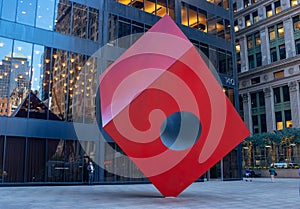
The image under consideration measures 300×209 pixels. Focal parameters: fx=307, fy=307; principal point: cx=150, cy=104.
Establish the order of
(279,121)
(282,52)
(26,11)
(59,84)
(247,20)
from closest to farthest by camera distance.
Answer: (26,11) < (59,84) < (279,121) < (282,52) < (247,20)

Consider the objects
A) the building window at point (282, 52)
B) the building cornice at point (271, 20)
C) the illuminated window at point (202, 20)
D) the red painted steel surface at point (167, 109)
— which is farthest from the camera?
the building window at point (282, 52)

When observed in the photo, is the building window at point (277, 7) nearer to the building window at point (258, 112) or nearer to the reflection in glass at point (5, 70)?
the building window at point (258, 112)

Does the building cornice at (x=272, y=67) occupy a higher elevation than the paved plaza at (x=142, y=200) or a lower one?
higher

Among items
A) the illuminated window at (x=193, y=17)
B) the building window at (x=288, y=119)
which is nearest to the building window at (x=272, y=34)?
the building window at (x=288, y=119)

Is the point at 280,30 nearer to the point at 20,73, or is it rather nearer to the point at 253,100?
the point at 253,100

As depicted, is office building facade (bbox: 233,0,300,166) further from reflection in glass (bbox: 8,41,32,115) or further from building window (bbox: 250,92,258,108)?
reflection in glass (bbox: 8,41,32,115)

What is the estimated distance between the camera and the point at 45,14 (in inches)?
824

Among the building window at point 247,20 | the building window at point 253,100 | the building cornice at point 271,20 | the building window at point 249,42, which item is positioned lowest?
the building window at point 253,100

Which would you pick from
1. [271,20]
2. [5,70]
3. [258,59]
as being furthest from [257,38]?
[5,70]

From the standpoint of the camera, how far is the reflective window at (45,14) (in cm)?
2061

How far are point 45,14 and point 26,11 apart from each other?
1.26 m

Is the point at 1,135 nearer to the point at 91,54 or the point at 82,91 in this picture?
the point at 82,91

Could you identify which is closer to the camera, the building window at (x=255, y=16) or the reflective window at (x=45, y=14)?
the reflective window at (x=45, y=14)

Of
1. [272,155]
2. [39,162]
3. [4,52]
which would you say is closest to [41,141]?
[39,162]
